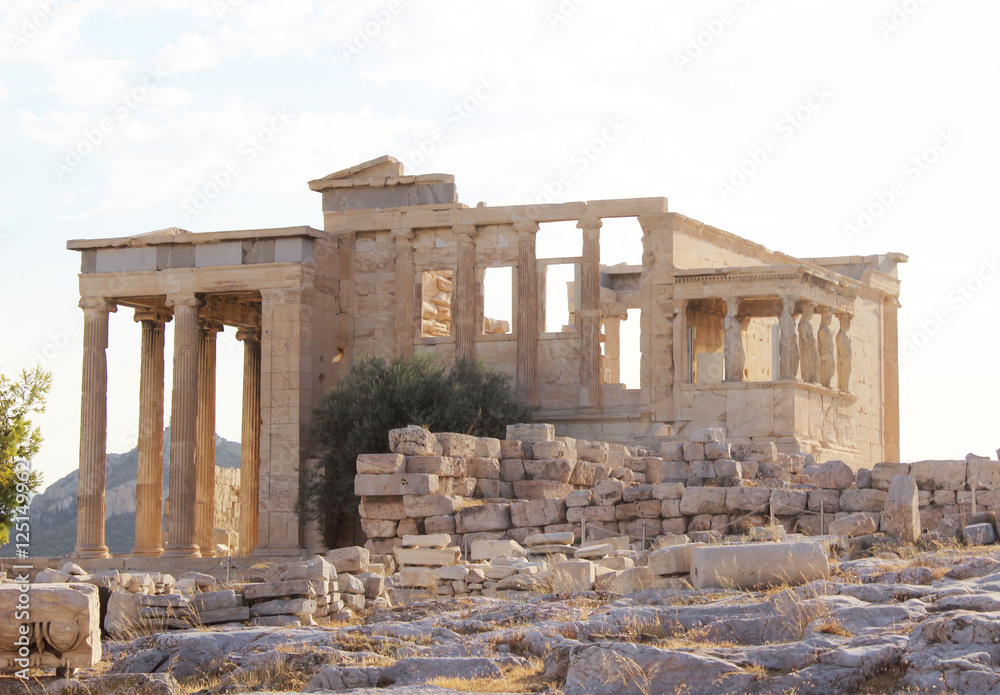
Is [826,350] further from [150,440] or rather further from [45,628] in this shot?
[45,628]

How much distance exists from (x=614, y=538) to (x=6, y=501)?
12200mm

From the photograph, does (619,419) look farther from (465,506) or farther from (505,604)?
(505,604)

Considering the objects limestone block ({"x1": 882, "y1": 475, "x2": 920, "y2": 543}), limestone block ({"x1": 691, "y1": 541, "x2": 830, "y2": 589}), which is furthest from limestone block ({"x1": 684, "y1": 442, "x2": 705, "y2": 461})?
limestone block ({"x1": 691, "y1": 541, "x2": 830, "y2": 589})

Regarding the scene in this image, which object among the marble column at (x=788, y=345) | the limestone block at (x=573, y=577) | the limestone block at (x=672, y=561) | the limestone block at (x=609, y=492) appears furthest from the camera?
the marble column at (x=788, y=345)

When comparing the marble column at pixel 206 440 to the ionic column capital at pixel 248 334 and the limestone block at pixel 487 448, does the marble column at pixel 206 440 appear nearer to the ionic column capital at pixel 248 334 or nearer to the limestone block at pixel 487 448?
the ionic column capital at pixel 248 334

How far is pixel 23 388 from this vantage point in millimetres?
27797

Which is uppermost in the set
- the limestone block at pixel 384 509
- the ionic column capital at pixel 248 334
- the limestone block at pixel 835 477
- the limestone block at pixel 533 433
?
the ionic column capital at pixel 248 334

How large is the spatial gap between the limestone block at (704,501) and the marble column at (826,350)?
9.91 meters

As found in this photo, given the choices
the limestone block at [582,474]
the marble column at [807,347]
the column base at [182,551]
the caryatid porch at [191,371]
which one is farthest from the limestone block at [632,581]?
the column base at [182,551]

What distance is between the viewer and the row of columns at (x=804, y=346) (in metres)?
28.1

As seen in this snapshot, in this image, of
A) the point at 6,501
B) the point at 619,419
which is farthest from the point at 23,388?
the point at 619,419

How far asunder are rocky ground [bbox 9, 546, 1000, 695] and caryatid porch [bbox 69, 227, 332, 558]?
15508mm

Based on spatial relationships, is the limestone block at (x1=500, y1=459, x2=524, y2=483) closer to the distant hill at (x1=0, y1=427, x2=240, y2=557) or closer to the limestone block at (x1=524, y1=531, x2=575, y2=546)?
the limestone block at (x1=524, y1=531, x2=575, y2=546)

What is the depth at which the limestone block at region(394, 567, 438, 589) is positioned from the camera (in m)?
16.8
